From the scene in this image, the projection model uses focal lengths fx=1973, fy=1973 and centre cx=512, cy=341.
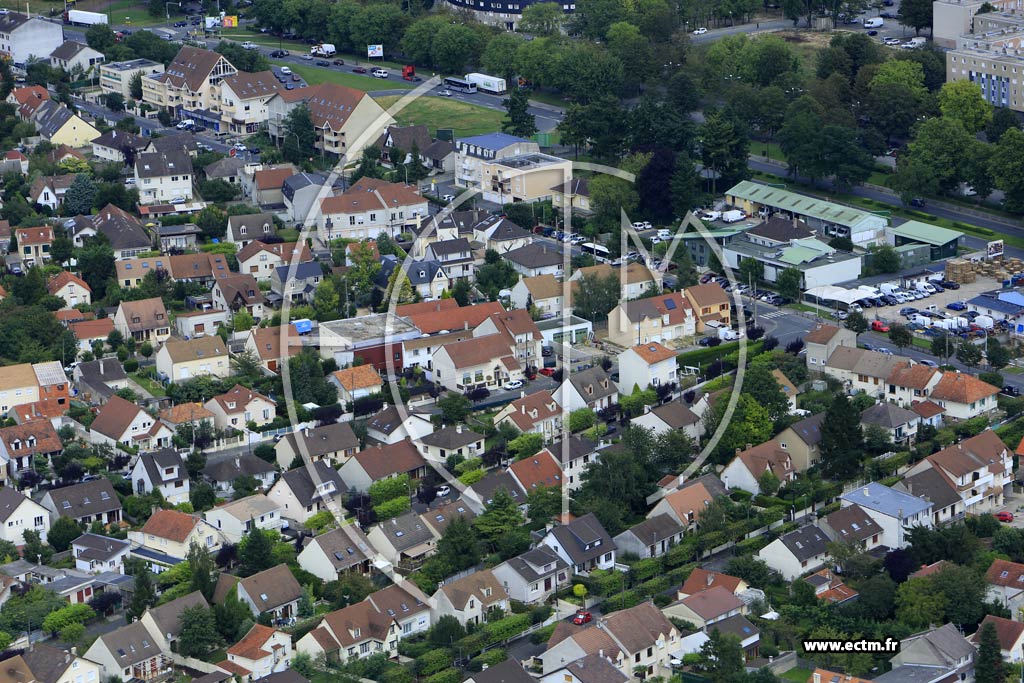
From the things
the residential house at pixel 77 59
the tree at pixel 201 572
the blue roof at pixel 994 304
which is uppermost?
the residential house at pixel 77 59

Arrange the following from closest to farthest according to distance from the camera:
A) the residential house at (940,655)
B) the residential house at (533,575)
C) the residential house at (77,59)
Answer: the residential house at (940,655), the residential house at (533,575), the residential house at (77,59)

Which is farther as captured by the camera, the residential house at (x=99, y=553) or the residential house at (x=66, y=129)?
the residential house at (x=66, y=129)

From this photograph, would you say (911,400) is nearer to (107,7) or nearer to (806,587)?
(806,587)

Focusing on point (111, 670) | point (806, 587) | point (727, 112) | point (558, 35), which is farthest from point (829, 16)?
point (111, 670)

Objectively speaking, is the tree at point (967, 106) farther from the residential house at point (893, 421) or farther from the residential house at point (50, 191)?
the residential house at point (50, 191)

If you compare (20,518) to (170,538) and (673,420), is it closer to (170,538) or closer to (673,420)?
(170,538)

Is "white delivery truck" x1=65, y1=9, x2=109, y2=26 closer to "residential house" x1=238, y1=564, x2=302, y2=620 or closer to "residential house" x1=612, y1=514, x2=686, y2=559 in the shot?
"residential house" x1=238, y1=564, x2=302, y2=620

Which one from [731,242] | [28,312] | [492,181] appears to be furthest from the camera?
[492,181]

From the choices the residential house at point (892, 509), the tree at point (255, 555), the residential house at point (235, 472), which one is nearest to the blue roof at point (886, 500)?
the residential house at point (892, 509)
